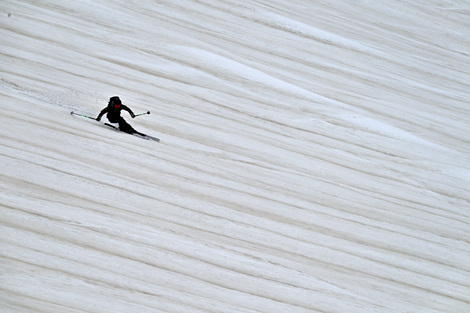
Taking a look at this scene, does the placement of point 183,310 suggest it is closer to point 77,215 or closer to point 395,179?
point 77,215

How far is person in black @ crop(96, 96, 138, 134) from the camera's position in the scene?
42.6 inches

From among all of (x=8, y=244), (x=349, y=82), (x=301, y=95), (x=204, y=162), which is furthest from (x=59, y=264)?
(x=349, y=82)

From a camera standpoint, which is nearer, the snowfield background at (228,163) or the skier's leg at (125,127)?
the snowfield background at (228,163)

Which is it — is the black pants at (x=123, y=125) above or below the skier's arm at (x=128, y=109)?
below

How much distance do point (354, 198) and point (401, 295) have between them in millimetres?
258

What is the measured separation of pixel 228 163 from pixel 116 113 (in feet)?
0.98

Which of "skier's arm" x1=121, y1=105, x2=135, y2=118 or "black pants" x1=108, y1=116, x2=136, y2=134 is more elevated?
"skier's arm" x1=121, y1=105, x2=135, y2=118

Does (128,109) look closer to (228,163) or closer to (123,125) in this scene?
(123,125)

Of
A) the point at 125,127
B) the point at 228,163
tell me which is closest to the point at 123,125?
the point at 125,127

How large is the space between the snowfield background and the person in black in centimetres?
2

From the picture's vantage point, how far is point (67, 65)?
47.6 inches

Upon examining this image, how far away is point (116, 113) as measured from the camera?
1094 millimetres

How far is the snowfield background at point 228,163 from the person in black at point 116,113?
0.02 m

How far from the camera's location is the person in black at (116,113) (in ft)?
3.55
